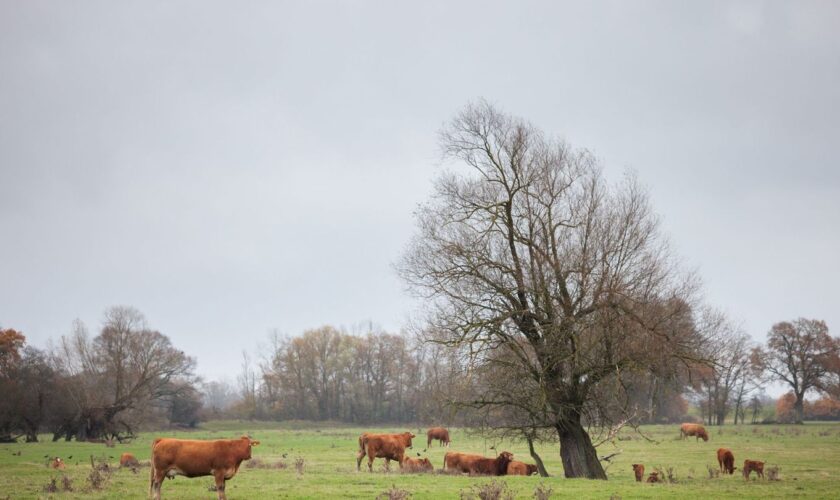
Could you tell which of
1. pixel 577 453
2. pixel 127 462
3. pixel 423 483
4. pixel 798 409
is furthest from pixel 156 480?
pixel 798 409

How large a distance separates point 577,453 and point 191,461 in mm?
11697

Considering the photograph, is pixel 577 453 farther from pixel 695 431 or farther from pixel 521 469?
pixel 695 431

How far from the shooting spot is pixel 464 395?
63.6 feet

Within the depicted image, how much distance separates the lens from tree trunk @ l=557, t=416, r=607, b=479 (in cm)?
1953

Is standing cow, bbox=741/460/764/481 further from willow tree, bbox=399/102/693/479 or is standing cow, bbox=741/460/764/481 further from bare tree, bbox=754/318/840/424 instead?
bare tree, bbox=754/318/840/424

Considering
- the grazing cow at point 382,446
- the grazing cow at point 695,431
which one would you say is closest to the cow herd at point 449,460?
the grazing cow at point 382,446

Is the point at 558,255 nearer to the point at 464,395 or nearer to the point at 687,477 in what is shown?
the point at 464,395

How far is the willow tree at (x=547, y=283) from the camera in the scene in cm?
1850

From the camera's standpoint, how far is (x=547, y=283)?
749 inches

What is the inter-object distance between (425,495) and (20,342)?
74874 millimetres

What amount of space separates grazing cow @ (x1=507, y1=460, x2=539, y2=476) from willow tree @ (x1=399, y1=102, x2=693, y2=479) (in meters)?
3.04

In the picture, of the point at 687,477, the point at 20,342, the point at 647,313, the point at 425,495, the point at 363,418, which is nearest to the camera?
the point at 425,495

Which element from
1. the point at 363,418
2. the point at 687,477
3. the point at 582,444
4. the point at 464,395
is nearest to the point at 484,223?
the point at 464,395

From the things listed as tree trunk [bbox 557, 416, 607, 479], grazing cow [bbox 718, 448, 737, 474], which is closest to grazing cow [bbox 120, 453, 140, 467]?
tree trunk [bbox 557, 416, 607, 479]
